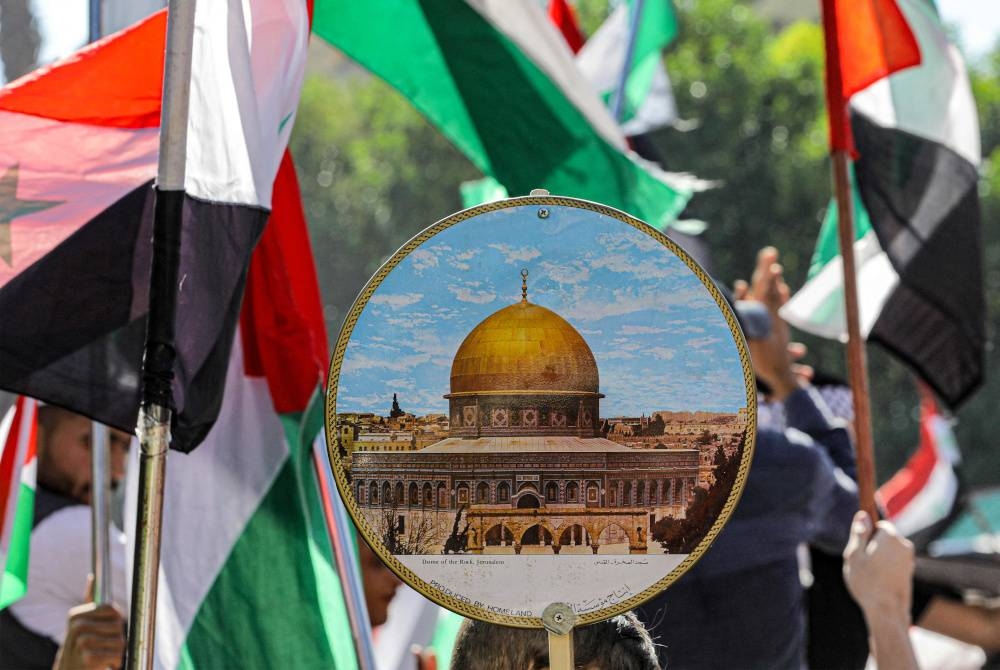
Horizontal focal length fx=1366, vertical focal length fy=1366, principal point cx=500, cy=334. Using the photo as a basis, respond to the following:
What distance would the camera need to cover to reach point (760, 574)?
3215 millimetres

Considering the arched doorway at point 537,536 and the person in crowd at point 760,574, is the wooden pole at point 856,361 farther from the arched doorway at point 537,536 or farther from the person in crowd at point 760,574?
the arched doorway at point 537,536

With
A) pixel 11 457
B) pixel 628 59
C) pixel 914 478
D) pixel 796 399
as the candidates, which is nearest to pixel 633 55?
pixel 628 59

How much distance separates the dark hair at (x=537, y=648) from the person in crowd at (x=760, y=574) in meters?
0.87

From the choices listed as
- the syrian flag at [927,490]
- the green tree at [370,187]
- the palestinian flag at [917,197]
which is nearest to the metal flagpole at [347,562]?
the palestinian flag at [917,197]

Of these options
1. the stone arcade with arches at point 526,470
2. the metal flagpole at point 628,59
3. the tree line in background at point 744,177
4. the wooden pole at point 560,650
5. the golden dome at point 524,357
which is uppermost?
the tree line in background at point 744,177

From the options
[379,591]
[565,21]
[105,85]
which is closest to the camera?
[105,85]

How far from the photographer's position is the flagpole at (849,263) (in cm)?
302

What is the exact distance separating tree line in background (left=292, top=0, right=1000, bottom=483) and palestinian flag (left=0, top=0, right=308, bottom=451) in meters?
14.9

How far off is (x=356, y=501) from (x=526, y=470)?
24cm

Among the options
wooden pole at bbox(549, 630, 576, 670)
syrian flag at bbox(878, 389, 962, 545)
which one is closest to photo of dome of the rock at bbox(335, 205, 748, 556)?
wooden pole at bbox(549, 630, 576, 670)

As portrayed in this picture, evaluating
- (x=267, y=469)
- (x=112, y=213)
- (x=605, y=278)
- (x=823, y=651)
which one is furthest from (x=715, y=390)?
(x=823, y=651)

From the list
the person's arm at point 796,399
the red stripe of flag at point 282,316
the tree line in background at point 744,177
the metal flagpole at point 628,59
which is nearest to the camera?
the red stripe of flag at point 282,316

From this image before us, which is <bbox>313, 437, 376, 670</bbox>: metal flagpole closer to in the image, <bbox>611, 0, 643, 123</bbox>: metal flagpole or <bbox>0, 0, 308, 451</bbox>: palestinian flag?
<bbox>0, 0, 308, 451</bbox>: palestinian flag

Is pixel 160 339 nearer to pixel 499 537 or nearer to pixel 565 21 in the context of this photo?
pixel 499 537
